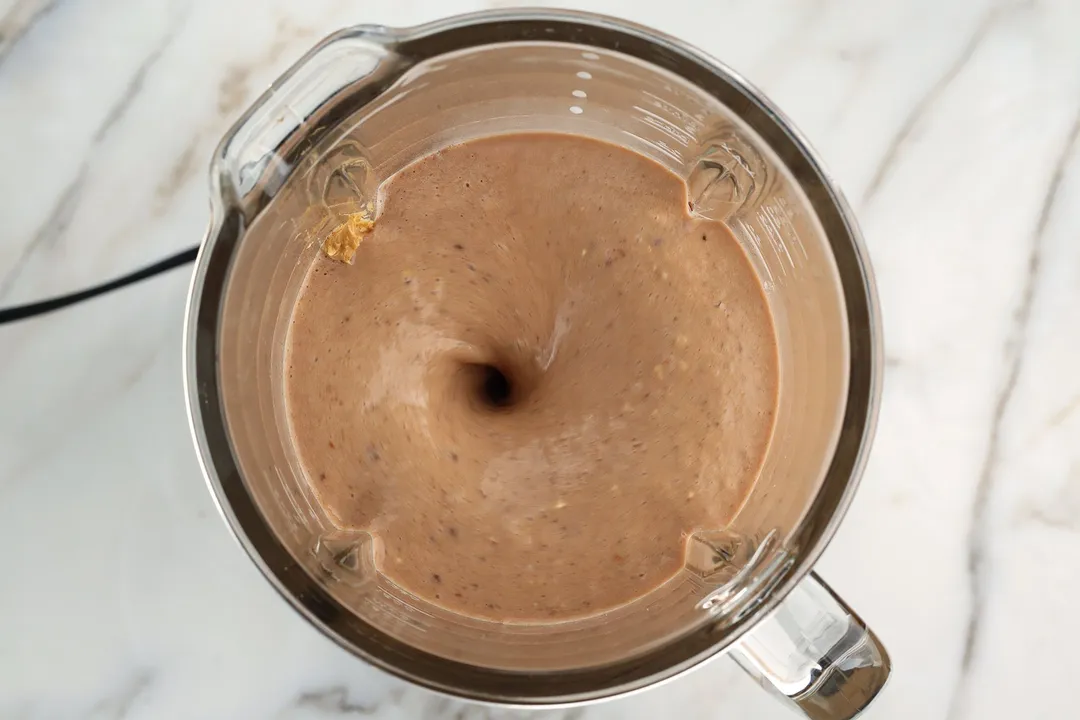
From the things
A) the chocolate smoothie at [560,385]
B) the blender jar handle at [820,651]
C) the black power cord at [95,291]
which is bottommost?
the blender jar handle at [820,651]

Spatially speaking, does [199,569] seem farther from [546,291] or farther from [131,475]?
[546,291]

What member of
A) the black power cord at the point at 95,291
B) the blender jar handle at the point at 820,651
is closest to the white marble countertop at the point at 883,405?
the black power cord at the point at 95,291

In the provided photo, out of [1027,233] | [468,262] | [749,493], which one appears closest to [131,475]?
[468,262]

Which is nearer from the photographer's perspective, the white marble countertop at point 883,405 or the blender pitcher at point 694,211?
the blender pitcher at point 694,211

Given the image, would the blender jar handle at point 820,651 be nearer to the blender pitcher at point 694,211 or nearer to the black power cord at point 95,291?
the blender pitcher at point 694,211

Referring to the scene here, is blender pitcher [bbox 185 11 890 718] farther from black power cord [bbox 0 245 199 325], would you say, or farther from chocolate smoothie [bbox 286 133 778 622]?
black power cord [bbox 0 245 199 325]

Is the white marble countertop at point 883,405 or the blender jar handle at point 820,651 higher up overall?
the white marble countertop at point 883,405

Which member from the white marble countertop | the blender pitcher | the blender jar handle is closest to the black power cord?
the white marble countertop

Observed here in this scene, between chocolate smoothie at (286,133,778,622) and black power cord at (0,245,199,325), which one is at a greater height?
black power cord at (0,245,199,325)

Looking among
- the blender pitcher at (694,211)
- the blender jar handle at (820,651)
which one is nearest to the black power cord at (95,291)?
the blender pitcher at (694,211)
